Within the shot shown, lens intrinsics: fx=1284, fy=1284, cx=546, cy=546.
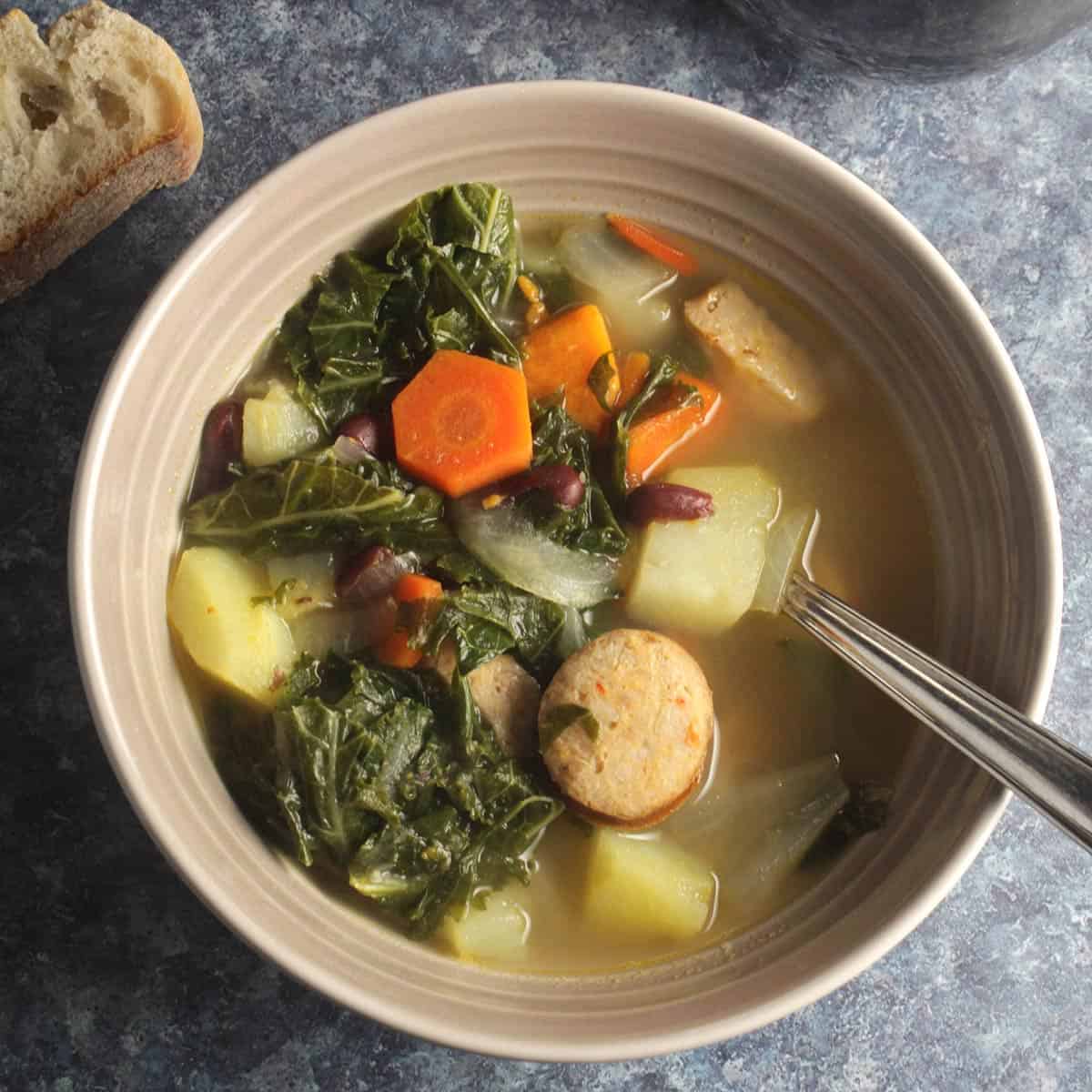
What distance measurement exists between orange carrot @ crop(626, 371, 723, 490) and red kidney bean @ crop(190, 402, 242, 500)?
2.66 feet

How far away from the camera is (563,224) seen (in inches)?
109

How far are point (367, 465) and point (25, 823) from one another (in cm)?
106

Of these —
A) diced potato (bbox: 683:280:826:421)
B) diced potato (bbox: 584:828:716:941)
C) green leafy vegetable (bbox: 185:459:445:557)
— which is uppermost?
diced potato (bbox: 683:280:826:421)

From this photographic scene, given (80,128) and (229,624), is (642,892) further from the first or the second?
(80,128)

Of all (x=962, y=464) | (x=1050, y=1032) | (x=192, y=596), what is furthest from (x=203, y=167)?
(x=1050, y=1032)

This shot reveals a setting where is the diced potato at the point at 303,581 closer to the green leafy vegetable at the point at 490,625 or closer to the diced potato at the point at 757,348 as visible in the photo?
the green leafy vegetable at the point at 490,625

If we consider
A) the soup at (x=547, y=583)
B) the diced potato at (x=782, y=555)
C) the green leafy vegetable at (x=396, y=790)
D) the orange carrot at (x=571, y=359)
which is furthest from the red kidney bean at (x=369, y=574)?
the diced potato at (x=782, y=555)

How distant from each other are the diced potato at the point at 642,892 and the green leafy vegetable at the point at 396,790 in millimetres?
140

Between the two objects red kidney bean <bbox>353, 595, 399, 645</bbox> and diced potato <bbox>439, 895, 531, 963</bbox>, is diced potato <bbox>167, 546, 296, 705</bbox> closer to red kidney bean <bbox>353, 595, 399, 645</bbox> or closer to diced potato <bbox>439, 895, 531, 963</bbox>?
red kidney bean <bbox>353, 595, 399, 645</bbox>

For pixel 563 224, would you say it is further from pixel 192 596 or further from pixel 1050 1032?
→ pixel 1050 1032

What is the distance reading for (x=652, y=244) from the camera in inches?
108

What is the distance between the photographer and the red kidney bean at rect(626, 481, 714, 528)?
2.60 m

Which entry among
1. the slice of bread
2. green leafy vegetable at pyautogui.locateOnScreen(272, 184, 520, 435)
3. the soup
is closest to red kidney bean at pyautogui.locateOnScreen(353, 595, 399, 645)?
the soup

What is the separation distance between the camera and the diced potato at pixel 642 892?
2.57m
